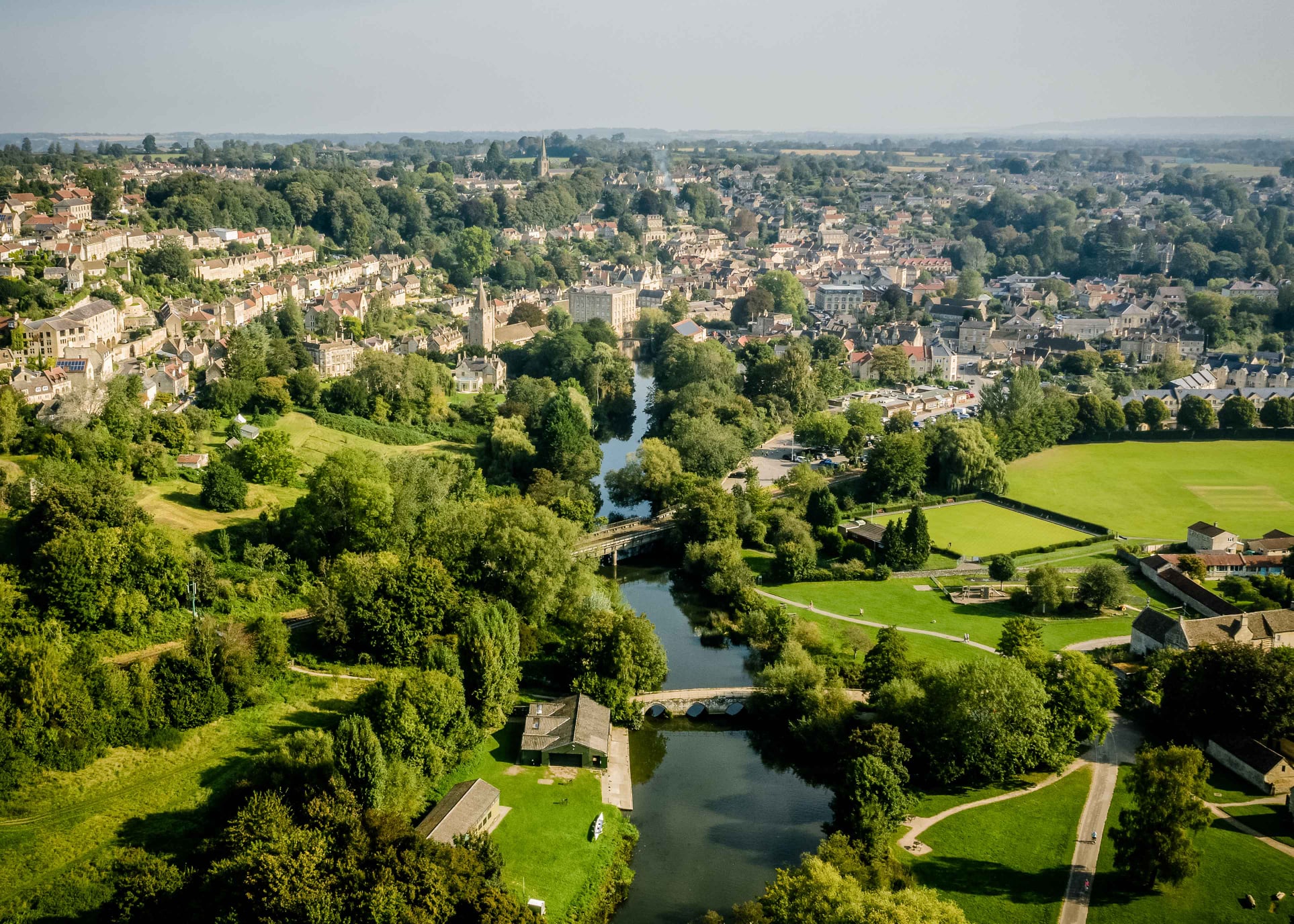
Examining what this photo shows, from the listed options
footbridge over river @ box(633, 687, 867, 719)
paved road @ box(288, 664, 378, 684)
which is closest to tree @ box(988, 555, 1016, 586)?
footbridge over river @ box(633, 687, 867, 719)

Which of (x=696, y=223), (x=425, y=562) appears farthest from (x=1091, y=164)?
(x=425, y=562)

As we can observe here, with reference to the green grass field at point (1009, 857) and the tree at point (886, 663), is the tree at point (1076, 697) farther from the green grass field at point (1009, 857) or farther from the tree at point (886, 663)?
the tree at point (886, 663)

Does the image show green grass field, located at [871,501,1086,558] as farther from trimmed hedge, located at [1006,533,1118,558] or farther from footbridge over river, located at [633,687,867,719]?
footbridge over river, located at [633,687,867,719]

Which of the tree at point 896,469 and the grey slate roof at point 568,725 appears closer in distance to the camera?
the grey slate roof at point 568,725

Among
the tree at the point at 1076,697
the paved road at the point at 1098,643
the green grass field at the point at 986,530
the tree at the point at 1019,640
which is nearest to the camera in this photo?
the tree at the point at 1076,697

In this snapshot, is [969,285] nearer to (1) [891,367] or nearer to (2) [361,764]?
(1) [891,367]

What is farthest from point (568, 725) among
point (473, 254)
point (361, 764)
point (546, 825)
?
point (473, 254)

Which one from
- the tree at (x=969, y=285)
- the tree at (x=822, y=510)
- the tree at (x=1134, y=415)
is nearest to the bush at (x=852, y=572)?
the tree at (x=822, y=510)
